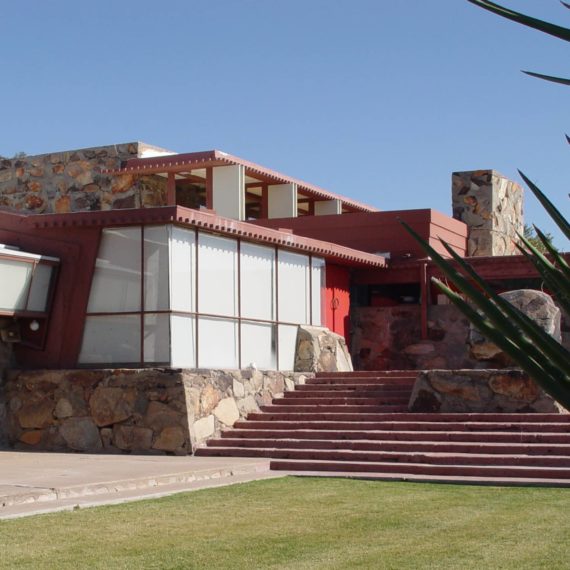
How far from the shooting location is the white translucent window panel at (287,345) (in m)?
21.5

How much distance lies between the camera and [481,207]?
30.8 m

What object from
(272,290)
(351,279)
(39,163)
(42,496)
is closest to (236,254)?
(272,290)

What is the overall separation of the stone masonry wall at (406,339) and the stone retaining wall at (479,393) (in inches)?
→ 235

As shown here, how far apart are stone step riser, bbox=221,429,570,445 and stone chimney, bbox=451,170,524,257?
13801mm

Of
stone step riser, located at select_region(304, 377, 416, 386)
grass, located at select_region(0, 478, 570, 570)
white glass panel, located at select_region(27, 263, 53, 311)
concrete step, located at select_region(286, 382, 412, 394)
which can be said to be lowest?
grass, located at select_region(0, 478, 570, 570)

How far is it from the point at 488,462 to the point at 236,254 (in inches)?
274

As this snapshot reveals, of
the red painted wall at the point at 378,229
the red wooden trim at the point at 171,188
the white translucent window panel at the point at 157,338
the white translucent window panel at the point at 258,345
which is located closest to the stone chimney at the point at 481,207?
the red painted wall at the point at 378,229

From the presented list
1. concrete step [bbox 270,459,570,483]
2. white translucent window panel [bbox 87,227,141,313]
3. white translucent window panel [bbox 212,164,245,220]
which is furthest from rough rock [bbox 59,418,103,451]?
white translucent window panel [bbox 212,164,245,220]

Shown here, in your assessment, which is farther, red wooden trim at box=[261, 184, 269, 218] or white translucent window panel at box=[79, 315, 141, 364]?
red wooden trim at box=[261, 184, 269, 218]

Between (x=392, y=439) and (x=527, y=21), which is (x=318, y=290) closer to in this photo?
(x=392, y=439)

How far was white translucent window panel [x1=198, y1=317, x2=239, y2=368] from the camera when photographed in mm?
19016

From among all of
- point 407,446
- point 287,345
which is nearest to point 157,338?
point 287,345

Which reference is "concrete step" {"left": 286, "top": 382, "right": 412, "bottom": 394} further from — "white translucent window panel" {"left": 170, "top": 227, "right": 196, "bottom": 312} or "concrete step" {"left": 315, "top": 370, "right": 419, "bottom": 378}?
"white translucent window panel" {"left": 170, "top": 227, "right": 196, "bottom": 312}

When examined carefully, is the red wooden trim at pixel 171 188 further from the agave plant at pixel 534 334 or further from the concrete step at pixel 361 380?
the agave plant at pixel 534 334
